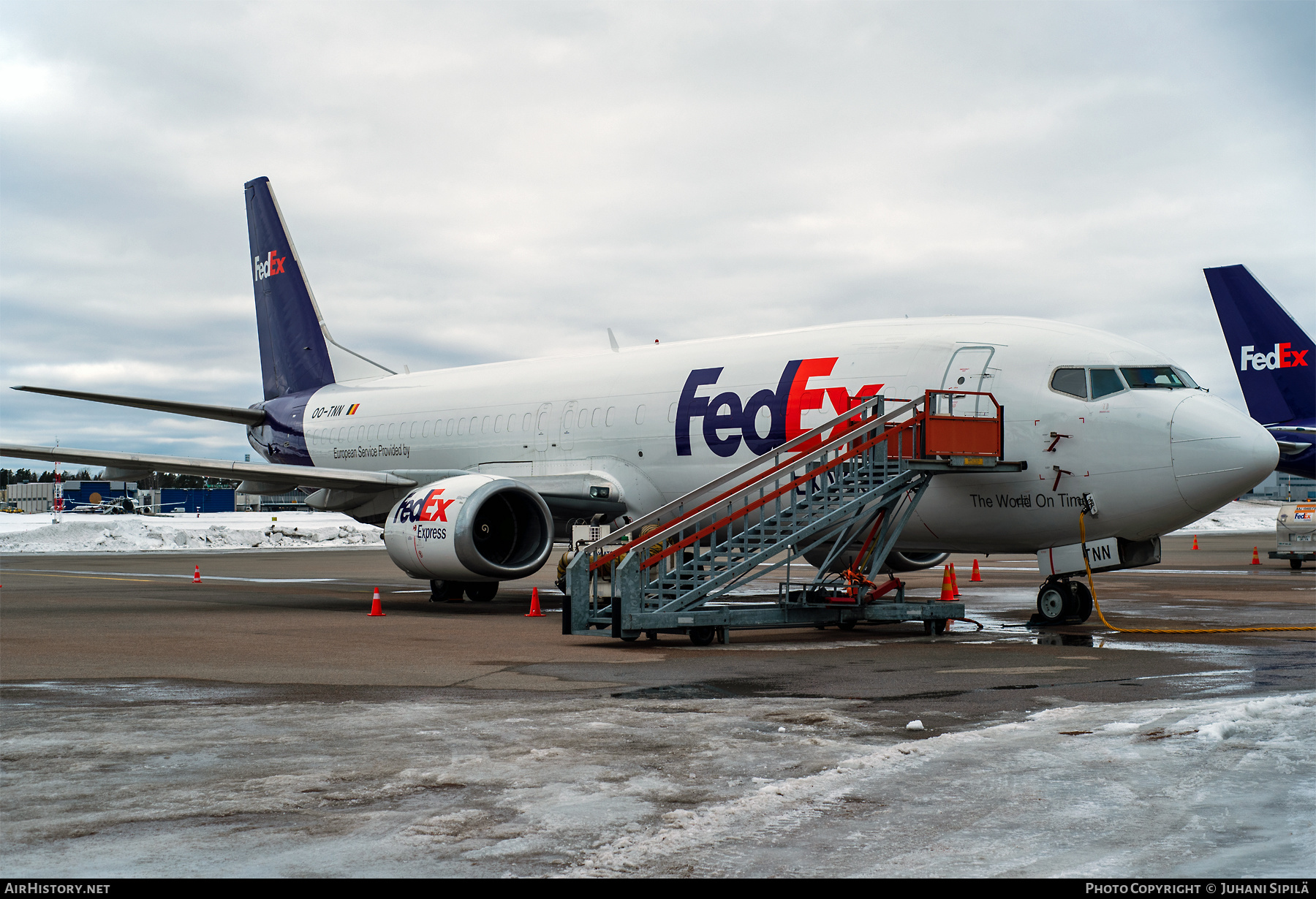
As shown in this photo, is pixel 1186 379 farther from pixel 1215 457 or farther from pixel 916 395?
pixel 916 395

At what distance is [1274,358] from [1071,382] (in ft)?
63.0

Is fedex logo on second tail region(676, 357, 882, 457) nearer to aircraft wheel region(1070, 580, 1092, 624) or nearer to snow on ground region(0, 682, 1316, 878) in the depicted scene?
aircraft wheel region(1070, 580, 1092, 624)

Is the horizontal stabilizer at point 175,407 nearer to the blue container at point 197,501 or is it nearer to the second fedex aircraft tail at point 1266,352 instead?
the second fedex aircraft tail at point 1266,352

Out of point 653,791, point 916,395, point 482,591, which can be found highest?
point 916,395

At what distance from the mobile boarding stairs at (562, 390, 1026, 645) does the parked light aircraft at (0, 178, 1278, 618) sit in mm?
633

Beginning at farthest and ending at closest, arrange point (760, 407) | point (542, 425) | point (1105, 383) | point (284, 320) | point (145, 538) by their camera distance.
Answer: point (145, 538)
point (284, 320)
point (542, 425)
point (760, 407)
point (1105, 383)

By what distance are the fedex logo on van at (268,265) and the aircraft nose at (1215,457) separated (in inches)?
784

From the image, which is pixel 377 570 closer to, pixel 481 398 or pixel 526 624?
pixel 481 398

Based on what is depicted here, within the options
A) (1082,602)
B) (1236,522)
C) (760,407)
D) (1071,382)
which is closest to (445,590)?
(760,407)

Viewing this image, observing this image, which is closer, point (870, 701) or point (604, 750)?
point (604, 750)

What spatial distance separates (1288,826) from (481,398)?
17.3 metres

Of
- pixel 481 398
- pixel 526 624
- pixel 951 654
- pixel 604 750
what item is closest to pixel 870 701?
pixel 604 750

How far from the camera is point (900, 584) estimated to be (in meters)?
13.8

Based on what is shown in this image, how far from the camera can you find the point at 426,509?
654 inches
